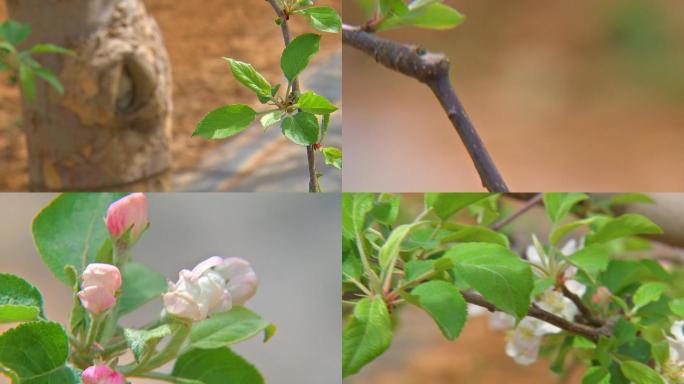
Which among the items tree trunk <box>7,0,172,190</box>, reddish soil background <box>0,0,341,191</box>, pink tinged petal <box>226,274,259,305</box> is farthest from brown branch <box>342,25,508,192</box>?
reddish soil background <box>0,0,341,191</box>

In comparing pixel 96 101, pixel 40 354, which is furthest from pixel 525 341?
pixel 96 101

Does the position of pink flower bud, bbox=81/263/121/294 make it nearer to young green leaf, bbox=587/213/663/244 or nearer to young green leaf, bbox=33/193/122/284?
young green leaf, bbox=33/193/122/284

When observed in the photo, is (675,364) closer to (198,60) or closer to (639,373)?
(639,373)

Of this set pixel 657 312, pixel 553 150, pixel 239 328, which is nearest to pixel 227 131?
pixel 239 328

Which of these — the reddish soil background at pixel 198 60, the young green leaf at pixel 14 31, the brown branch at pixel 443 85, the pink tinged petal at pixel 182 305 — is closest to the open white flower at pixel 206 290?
the pink tinged petal at pixel 182 305

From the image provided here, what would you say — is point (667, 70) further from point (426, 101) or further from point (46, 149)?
point (46, 149)

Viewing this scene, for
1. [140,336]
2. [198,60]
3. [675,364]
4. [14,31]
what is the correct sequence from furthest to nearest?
[198,60], [14,31], [675,364], [140,336]
